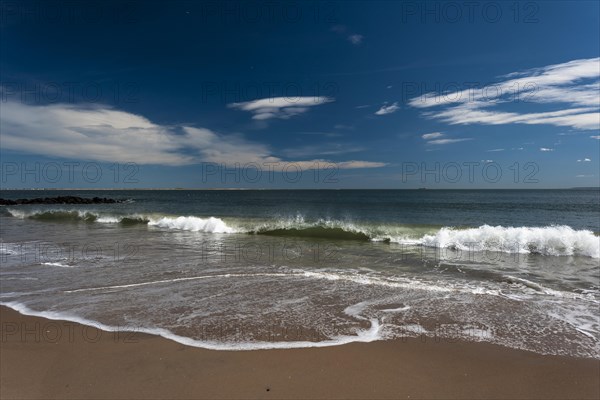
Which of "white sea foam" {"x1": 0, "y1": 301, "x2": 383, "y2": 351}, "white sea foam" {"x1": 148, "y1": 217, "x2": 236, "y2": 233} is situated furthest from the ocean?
"white sea foam" {"x1": 148, "y1": 217, "x2": 236, "y2": 233}

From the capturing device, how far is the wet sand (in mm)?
3434

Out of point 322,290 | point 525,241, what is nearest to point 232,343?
point 322,290

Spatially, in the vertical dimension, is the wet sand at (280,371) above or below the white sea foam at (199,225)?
below

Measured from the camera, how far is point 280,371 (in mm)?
3807

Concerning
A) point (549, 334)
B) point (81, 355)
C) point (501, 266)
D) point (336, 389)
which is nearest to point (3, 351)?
point (81, 355)

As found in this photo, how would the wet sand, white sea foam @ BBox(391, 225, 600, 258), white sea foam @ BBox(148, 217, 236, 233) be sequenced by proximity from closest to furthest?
the wet sand, white sea foam @ BBox(391, 225, 600, 258), white sea foam @ BBox(148, 217, 236, 233)

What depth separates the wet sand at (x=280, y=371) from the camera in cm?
343

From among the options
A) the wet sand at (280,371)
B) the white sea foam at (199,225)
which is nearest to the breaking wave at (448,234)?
the white sea foam at (199,225)

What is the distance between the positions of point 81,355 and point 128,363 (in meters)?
0.73

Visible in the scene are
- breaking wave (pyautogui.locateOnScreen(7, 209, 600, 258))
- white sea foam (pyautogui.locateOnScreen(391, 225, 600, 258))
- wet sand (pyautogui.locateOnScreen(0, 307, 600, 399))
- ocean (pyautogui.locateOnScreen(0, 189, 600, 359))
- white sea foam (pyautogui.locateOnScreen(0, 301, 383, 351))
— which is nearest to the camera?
wet sand (pyautogui.locateOnScreen(0, 307, 600, 399))

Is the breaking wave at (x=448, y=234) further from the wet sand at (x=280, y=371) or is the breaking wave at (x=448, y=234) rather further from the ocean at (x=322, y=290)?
the wet sand at (x=280, y=371)

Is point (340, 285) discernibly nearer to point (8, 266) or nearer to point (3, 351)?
point (3, 351)

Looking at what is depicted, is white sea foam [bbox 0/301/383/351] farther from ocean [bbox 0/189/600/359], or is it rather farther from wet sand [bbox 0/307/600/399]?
wet sand [bbox 0/307/600/399]

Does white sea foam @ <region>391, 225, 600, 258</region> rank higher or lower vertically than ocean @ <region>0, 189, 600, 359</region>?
higher
